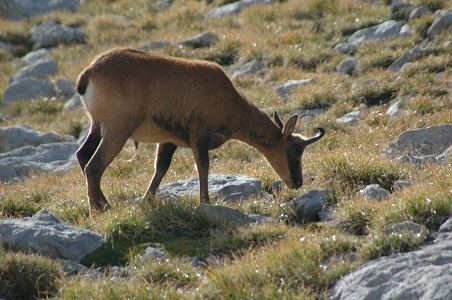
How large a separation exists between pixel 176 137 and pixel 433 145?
12.9 ft

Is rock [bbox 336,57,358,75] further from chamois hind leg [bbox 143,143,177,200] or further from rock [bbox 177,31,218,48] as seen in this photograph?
chamois hind leg [bbox 143,143,177,200]

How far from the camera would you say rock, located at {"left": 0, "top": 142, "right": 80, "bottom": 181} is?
45.8 ft

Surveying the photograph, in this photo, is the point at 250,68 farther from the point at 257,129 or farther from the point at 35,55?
the point at 35,55

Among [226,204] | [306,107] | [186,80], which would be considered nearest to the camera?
[226,204]

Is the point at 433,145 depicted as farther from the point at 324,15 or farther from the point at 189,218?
the point at 324,15

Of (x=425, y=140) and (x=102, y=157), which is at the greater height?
(x=102, y=157)

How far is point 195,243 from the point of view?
8.26 meters

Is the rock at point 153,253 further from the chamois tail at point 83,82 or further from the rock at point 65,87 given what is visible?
the rock at point 65,87

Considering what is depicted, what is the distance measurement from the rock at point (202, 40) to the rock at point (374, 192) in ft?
36.0

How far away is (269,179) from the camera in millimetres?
10898

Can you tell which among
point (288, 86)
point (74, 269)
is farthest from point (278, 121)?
point (288, 86)

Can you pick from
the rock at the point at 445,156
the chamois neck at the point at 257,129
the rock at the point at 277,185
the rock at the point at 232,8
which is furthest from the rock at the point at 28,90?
the rock at the point at 445,156

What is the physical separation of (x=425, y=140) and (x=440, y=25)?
19.6 feet

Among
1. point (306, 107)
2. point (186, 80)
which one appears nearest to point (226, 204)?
point (186, 80)
